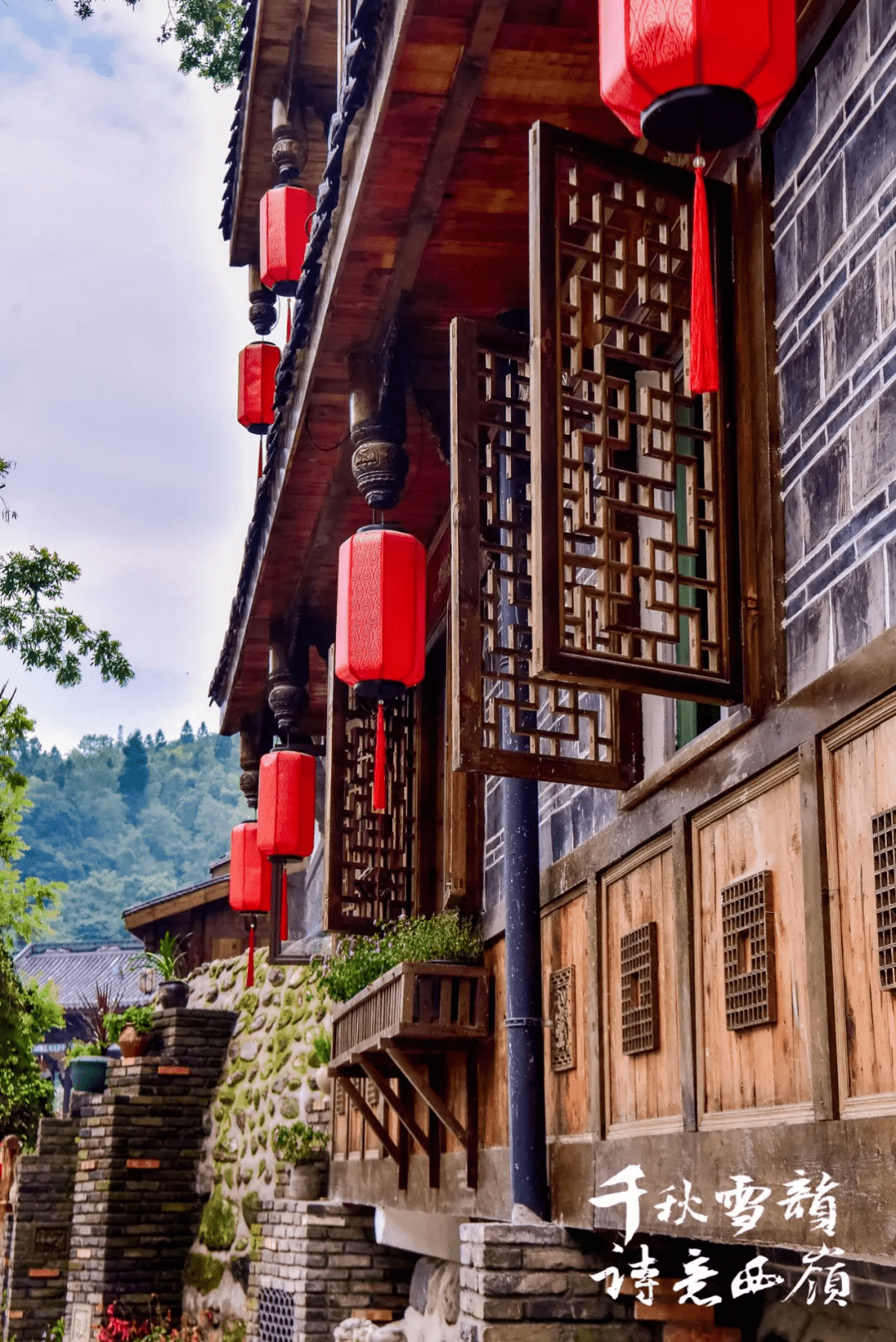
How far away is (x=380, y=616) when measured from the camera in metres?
7.64

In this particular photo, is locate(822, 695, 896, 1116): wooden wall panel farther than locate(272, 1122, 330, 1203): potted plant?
No

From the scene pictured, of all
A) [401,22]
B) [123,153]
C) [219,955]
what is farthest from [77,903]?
[401,22]

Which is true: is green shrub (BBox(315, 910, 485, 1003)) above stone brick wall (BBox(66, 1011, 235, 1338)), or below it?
above

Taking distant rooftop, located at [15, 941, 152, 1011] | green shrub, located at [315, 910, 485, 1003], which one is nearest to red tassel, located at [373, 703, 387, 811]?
green shrub, located at [315, 910, 485, 1003]

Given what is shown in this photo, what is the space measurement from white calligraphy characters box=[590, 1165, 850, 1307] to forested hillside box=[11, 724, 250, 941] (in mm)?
93201

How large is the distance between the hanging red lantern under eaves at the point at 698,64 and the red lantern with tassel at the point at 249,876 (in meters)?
11.3

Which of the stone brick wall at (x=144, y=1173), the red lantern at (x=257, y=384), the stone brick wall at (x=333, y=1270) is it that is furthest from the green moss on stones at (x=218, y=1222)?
the red lantern at (x=257, y=384)

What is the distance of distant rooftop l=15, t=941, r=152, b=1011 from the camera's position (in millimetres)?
45281

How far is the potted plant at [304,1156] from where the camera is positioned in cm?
1238

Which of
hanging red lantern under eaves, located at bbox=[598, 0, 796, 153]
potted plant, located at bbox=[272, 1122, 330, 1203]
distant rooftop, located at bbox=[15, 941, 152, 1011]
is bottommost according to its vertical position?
potted plant, located at bbox=[272, 1122, 330, 1203]

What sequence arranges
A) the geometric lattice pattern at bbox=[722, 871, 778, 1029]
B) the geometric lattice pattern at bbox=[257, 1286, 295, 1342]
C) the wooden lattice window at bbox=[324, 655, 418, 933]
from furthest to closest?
1. the geometric lattice pattern at bbox=[257, 1286, 295, 1342]
2. the wooden lattice window at bbox=[324, 655, 418, 933]
3. the geometric lattice pattern at bbox=[722, 871, 778, 1029]

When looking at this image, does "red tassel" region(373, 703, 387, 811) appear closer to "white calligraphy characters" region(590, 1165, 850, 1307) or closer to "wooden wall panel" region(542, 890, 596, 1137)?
"wooden wall panel" region(542, 890, 596, 1137)

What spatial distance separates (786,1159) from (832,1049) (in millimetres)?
396

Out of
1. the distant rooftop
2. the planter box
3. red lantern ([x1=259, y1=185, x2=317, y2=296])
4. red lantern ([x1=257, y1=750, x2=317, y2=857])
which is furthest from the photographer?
the distant rooftop
